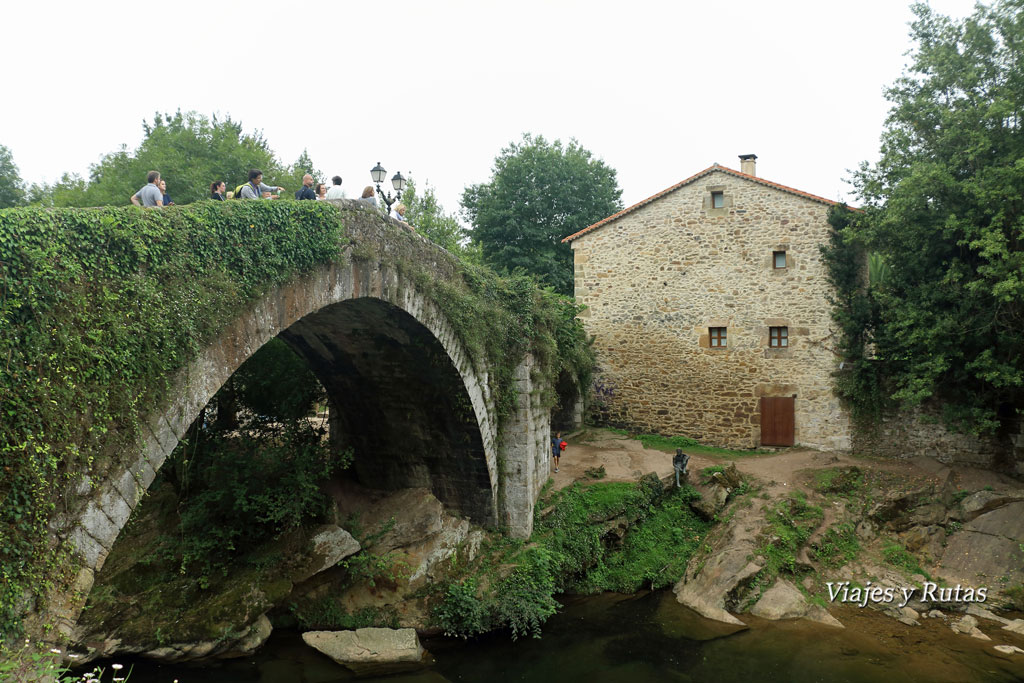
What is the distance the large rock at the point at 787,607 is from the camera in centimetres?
933

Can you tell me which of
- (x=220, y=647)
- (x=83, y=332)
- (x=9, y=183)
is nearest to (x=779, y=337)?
(x=220, y=647)

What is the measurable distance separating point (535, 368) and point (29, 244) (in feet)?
27.6

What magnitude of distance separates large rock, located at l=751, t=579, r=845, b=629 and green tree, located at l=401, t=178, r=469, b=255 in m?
14.8

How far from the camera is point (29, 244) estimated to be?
3.90 metres

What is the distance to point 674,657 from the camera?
8266mm

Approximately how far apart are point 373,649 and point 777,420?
11057 mm

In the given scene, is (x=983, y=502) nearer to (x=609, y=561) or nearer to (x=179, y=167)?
(x=609, y=561)

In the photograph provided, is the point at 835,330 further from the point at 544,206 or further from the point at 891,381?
the point at 544,206

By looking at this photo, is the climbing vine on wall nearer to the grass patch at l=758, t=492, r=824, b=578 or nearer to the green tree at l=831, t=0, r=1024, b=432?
the grass patch at l=758, t=492, r=824, b=578

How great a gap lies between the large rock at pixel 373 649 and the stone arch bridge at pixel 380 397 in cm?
260

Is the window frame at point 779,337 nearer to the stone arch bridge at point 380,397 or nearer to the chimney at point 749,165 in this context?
the chimney at point 749,165

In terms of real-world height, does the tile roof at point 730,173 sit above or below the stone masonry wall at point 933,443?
above

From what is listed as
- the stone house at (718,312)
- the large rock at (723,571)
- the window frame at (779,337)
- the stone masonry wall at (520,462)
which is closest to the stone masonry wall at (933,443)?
the stone house at (718,312)

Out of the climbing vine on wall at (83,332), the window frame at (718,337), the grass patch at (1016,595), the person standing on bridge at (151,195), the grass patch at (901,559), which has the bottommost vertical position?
the grass patch at (1016,595)
